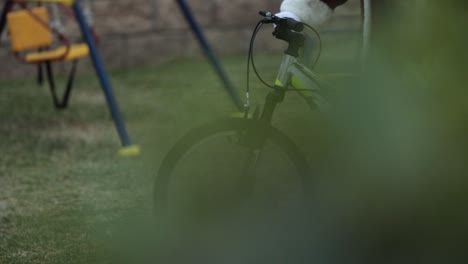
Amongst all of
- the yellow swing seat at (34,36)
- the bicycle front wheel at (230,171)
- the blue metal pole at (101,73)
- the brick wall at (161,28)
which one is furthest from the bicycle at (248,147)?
the brick wall at (161,28)

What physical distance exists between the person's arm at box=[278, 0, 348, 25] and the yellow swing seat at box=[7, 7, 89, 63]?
13.4 feet

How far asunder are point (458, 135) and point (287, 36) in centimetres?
67

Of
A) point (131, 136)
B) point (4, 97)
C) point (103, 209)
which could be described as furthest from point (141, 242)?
point (4, 97)

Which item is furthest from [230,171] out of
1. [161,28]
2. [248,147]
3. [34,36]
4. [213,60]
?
[161,28]

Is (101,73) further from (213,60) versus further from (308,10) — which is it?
(308,10)

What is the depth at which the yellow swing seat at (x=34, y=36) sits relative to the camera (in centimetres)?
774

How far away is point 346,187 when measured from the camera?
151 inches

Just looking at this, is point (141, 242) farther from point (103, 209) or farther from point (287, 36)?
point (287, 36)

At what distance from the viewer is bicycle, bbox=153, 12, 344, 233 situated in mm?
3691

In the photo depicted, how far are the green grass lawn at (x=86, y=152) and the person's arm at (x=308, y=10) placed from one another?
9.8 inches

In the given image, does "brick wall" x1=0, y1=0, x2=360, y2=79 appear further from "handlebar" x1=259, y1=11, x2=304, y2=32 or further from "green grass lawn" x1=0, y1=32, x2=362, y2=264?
"handlebar" x1=259, y1=11, x2=304, y2=32

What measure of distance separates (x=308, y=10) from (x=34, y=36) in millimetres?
4629

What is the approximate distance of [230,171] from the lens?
151 inches

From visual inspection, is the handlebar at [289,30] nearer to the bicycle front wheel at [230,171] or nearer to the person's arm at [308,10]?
the person's arm at [308,10]
